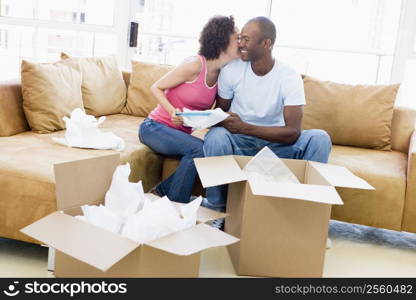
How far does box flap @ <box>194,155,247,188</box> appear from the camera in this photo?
6.36ft

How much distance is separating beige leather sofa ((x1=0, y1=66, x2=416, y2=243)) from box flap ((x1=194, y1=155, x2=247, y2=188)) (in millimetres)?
433

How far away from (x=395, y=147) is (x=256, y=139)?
3.39 ft

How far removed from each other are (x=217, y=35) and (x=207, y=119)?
45 centimetres

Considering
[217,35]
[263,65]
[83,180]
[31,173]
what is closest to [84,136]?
[31,173]

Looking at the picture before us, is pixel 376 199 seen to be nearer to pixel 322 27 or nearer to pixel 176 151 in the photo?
pixel 176 151

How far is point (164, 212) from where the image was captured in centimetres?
172

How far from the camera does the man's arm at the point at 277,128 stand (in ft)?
8.22

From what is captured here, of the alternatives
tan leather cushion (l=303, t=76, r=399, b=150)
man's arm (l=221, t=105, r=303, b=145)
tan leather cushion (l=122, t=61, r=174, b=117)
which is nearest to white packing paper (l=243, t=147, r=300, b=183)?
man's arm (l=221, t=105, r=303, b=145)

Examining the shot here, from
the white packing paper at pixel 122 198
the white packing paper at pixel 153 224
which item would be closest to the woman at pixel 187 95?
the white packing paper at pixel 122 198

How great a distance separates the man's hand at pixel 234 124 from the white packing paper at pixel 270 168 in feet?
1.10

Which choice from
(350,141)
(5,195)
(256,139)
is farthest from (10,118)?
(350,141)

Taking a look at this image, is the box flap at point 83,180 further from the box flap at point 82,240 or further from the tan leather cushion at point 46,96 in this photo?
the tan leather cushion at point 46,96

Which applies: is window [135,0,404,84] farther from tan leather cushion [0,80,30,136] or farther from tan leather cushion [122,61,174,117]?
tan leather cushion [0,80,30,136]

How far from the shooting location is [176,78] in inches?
102
